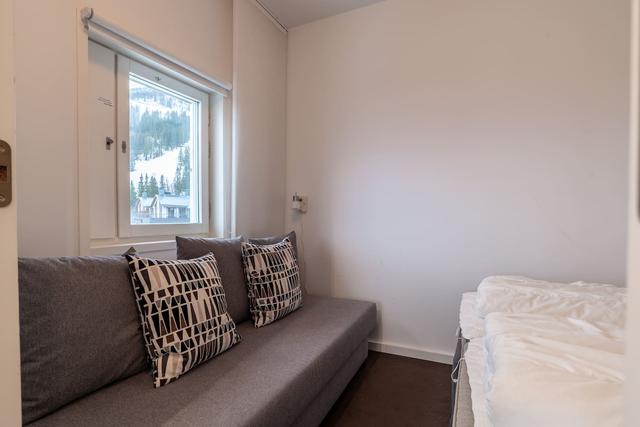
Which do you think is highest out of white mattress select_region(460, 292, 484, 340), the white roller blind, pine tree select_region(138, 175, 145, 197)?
the white roller blind

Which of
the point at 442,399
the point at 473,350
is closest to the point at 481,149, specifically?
the point at 473,350

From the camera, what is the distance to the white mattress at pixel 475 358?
0.81m

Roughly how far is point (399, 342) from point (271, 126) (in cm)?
198

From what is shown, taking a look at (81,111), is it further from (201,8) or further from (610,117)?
(610,117)

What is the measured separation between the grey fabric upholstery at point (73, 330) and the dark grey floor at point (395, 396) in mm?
1092

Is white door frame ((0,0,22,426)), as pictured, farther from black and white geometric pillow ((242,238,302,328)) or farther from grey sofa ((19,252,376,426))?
black and white geometric pillow ((242,238,302,328))

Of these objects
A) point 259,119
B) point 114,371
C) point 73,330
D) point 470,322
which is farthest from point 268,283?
point 259,119

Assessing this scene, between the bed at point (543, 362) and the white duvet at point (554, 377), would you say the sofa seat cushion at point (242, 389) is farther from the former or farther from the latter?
the white duvet at point (554, 377)

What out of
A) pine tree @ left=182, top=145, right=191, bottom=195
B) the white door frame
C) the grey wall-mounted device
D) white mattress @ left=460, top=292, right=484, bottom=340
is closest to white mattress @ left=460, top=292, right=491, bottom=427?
white mattress @ left=460, top=292, right=484, bottom=340

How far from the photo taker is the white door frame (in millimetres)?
412

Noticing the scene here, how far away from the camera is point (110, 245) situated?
1546 millimetres

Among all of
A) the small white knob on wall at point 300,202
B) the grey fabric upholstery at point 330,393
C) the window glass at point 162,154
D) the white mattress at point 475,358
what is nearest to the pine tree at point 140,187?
the window glass at point 162,154

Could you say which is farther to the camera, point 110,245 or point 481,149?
point 481,149

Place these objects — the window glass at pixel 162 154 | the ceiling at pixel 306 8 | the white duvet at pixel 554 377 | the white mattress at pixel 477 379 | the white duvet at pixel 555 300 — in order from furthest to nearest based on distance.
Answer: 1. the ceiling at pixel 306 8
2. the window glass at pixel 162 154
3. the white duvet at pixel 555 300
4. the white mattress at pixel 477 379
5. the white duvet at pixel 554 377
